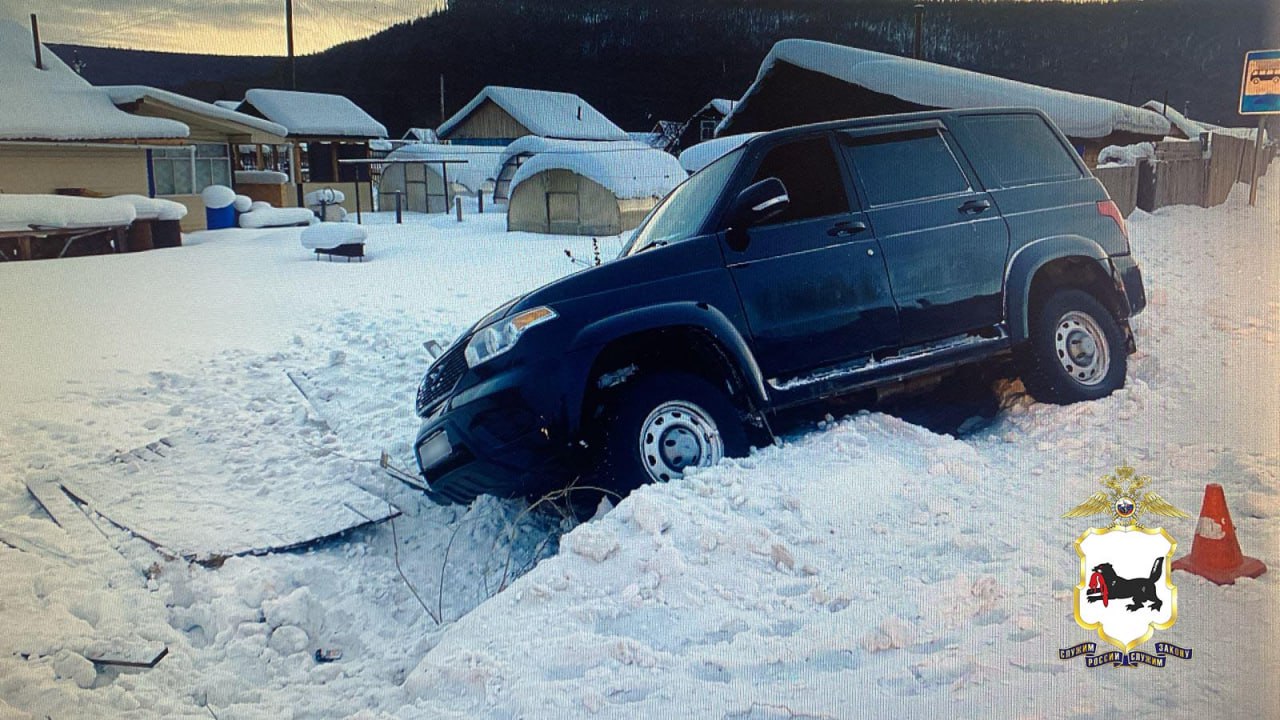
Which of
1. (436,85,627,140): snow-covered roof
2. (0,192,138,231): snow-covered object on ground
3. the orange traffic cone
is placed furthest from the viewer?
(436,85,627,140): snow-covered roof

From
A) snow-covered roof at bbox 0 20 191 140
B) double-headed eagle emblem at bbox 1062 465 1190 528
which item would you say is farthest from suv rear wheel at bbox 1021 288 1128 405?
snow-covered roof at bbox 0 20 191 140

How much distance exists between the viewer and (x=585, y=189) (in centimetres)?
984

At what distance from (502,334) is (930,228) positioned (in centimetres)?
177

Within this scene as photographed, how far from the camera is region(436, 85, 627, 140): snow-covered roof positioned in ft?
15.2

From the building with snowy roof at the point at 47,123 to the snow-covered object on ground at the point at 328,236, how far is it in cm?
181

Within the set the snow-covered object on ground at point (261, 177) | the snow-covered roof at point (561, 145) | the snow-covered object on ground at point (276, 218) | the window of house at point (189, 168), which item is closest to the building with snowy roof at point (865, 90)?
the snow-covered roof at point (561, 145)

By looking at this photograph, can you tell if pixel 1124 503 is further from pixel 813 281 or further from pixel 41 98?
pixel 41 98

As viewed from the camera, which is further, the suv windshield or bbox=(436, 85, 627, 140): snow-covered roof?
bbox=(436, 85, 627, 140): snow-covered roof

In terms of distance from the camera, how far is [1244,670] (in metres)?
2.41

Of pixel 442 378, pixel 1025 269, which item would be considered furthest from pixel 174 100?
pixel 1025 269

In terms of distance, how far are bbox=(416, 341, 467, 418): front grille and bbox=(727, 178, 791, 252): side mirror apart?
1.19 meters

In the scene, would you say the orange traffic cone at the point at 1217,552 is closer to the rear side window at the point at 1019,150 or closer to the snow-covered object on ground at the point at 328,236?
the rear side window at the point at 1019,150

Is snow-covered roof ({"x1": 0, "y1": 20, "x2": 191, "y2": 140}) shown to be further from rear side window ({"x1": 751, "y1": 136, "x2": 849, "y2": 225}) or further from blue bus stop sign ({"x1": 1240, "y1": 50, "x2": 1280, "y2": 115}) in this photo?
blue bus stop sign ({"x1": 1240, "y1": 50, "x2": 1280, "y2": 115})

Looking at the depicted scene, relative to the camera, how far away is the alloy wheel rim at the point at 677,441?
3.36m
